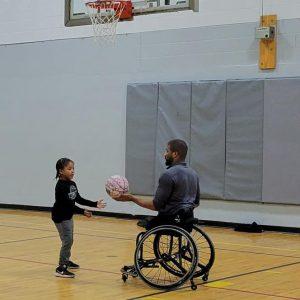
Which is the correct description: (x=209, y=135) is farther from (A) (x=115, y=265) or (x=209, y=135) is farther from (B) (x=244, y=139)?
(A) (x=115, y=265)

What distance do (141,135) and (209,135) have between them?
1.35 m

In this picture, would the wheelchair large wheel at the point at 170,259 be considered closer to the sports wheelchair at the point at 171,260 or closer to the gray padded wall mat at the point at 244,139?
the sports wheelchair at the point at 171,260

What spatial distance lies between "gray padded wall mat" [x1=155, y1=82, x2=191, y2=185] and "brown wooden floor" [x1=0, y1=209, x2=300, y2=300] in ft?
4.89

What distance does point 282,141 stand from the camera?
35.8 feet

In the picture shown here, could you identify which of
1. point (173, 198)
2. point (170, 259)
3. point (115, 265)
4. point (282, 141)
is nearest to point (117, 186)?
point (173, 198)

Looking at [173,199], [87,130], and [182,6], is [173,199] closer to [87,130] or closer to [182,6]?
[182,6]

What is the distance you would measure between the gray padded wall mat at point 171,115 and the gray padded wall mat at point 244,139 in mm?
778

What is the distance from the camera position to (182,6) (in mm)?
9570

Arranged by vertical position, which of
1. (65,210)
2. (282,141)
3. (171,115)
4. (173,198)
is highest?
(171,115)

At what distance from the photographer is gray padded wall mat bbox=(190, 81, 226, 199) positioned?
37.6 ft

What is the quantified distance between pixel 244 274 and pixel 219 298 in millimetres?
1248

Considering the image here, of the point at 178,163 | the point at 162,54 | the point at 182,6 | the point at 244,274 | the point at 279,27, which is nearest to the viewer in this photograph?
the point at 178,163

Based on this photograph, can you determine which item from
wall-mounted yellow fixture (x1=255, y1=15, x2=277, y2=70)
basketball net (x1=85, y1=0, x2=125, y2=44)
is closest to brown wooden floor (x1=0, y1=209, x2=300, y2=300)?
wall-mounted yellow fixture (x1=255, y1=15, x2=277, y2=70)

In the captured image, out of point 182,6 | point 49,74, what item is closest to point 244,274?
point 182,6
